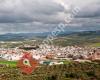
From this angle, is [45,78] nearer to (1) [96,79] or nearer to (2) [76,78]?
(2) [76,78]

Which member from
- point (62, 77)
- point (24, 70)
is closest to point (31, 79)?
point (62, 77)

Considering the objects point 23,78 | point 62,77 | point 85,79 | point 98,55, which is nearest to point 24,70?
point 23,78

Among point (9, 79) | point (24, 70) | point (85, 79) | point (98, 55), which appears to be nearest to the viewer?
point (85, 79)

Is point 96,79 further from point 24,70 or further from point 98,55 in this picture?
point 98,55

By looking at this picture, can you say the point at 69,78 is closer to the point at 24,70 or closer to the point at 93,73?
the point at 93,73

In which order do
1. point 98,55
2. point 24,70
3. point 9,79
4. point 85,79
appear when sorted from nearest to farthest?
point 85,79 → point 9,79 → point 24,70 → point 98,55

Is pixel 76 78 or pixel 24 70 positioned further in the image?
pixel 24 70

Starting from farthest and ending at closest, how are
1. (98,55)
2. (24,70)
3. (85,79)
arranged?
1. (98,55)
2. (24,70)
3. (85,79)

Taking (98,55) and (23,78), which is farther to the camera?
(98,55)
